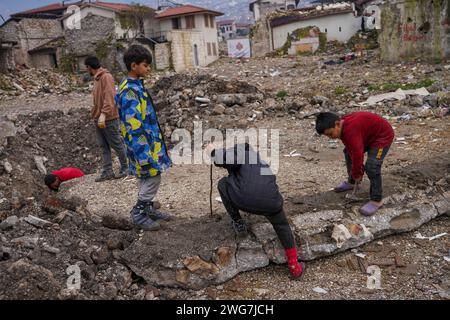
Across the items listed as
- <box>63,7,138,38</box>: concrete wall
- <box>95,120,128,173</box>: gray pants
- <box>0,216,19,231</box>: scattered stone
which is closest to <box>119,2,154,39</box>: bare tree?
<box>63,7,138,38</box>: concrete wall

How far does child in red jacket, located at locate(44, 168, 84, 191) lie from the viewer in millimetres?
5613

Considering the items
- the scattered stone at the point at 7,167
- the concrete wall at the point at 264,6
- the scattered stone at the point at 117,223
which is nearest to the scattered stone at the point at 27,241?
the scattered stone at the point at 117,223

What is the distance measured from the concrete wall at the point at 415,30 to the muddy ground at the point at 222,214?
22.0 feet

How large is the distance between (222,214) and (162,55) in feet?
80.7

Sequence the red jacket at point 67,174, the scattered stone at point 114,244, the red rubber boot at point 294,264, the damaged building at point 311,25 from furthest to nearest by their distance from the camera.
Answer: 1. the damaged building at point 311,25
2. the red jacket at point 67,174
3. the scattered stone at point 114,244
4. the red rubber boot at point 294,264

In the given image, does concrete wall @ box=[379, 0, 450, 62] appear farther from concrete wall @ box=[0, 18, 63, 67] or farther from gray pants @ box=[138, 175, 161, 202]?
concrete wall @ box=[0, 18, 63, 67]

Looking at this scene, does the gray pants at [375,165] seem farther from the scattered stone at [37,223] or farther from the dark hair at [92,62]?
the dark hair at [92,62]

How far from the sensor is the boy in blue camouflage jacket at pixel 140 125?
361cm

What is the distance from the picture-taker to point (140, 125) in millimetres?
3639

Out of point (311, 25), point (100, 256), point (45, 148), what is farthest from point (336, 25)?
point (100, 256)

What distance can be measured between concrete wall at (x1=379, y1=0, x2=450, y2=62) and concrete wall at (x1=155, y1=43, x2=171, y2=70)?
15.0m

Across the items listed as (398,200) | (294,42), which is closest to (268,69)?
(294,42)

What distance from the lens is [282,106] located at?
9.31 metres

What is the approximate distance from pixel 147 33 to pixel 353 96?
23440 millimetres
